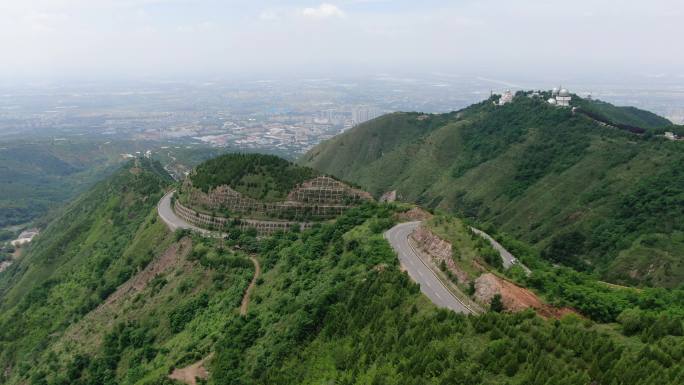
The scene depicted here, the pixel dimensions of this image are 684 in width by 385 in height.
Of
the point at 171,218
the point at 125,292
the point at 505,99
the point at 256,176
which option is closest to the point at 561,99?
the point at 505,99

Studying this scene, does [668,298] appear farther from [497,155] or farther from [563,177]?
[497,155]

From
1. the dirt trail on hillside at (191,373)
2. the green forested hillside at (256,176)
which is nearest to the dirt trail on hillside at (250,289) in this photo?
the dirt trail on hillside at (191,373)

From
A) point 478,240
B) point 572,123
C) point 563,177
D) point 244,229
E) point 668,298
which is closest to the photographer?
point 668,298

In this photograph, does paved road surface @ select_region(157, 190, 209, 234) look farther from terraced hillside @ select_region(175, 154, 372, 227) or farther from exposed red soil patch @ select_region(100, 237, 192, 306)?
exposed red soil patch @ select_region(100, 237, 192, 306)

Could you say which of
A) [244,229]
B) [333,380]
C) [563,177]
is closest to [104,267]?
[244,229]

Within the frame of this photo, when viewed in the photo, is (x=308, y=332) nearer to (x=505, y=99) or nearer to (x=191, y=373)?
(x=191, y=373)
